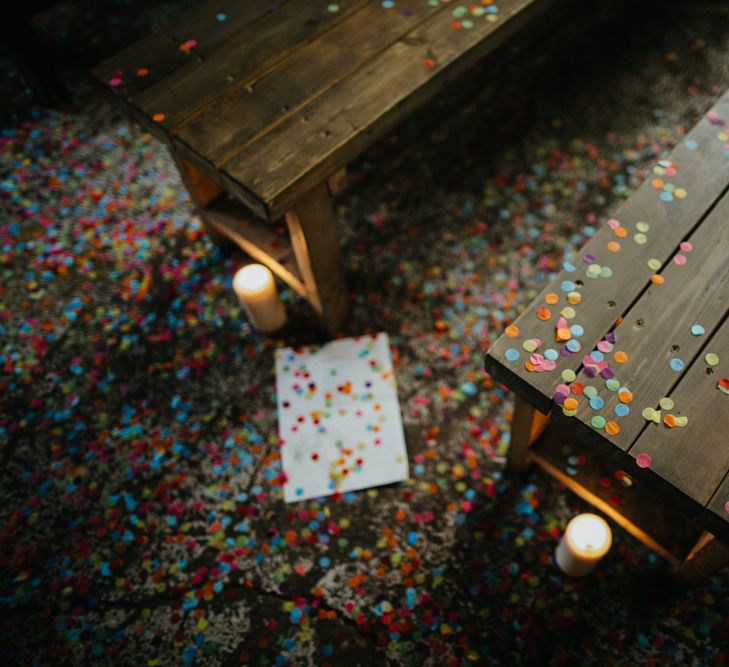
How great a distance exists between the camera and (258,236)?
1.74 metres

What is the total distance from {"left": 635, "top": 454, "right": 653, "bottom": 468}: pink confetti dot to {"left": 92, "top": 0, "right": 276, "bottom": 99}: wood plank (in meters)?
1.30

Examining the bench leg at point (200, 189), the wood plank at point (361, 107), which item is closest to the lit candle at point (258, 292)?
the bench leg at point (200, 189)

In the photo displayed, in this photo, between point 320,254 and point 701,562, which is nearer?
point 701,562

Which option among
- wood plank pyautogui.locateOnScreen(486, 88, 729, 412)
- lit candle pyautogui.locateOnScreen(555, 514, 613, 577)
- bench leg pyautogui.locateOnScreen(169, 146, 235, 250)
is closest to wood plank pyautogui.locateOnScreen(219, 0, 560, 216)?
bench leg pyautogui.locateOnScreen(169, 146, 235, 250)

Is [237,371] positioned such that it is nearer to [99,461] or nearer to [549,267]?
[99,461]

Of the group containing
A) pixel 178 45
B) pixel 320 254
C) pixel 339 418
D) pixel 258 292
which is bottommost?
pixel 339 418

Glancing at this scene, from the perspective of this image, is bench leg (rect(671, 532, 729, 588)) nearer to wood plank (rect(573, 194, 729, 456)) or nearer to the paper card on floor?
wood plank (rect(573, 194, 729, 456))

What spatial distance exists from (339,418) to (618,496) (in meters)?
0.70

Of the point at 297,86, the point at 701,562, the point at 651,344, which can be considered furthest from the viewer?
the point at 297,86

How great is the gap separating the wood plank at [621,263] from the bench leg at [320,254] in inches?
21.3

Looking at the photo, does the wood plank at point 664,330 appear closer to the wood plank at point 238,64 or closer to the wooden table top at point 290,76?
the wooden table top at point 290,76

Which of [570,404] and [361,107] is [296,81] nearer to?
[361,107]

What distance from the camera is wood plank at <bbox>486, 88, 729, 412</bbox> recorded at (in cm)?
115

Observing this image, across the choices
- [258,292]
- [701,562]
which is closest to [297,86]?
[258,292]
